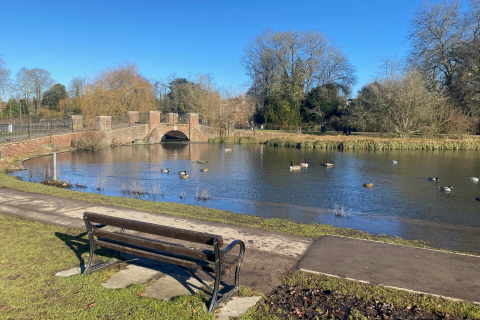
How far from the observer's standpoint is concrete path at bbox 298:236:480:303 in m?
4.56

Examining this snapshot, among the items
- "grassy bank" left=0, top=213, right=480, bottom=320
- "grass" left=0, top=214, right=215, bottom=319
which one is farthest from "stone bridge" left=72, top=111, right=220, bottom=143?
"grassy bank" left=0, top=213, right=480, bottom=320

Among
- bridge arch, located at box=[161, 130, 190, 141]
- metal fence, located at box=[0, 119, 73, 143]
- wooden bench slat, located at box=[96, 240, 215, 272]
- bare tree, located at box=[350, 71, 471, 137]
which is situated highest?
bare tree, located at box=[350, 71, 471, 137]

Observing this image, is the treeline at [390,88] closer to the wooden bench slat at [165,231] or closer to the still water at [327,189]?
the still water at [327,189]

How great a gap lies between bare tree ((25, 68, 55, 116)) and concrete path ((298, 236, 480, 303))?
61.8m

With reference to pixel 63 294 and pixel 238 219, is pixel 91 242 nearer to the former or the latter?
pixel 63 294

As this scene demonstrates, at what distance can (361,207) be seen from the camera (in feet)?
40.4

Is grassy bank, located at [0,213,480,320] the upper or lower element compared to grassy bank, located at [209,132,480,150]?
lower

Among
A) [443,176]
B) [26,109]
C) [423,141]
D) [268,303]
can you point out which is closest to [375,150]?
[423,141]

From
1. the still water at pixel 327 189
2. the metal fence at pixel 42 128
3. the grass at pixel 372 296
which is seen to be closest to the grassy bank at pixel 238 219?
the still water at pixel 327 189

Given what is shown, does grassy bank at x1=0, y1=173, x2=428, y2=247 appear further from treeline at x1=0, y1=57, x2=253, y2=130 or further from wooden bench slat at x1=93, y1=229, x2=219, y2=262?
treeline at x1=0, y1=57, x2=253, y2=130

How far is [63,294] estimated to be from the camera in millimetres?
4129

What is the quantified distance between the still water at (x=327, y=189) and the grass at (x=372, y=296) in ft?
13.9

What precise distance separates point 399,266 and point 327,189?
1032 centimetres

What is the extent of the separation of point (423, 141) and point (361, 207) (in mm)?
28075
